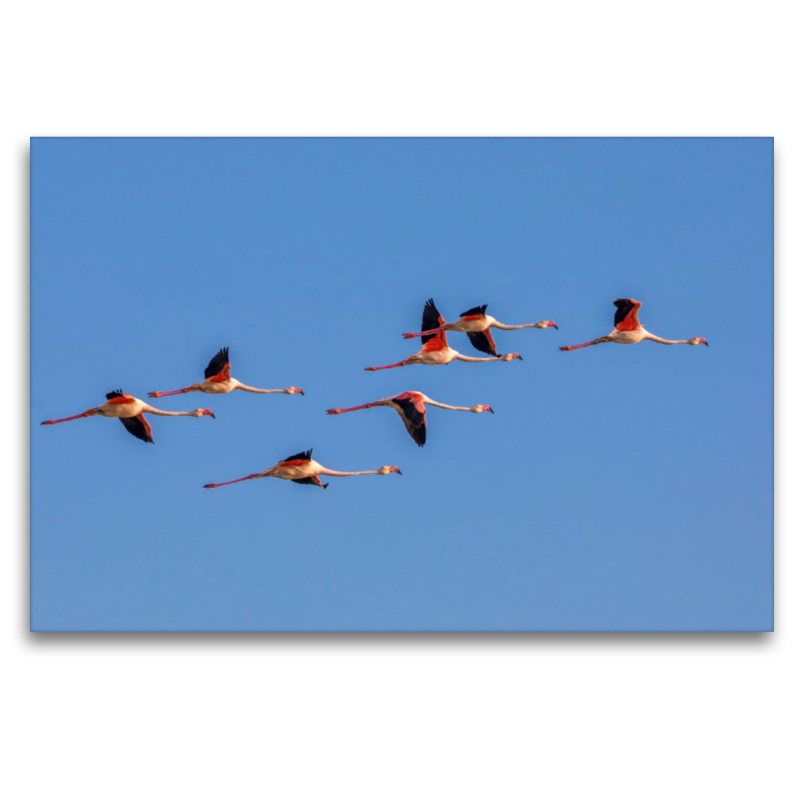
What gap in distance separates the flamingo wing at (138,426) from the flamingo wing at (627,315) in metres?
2.36

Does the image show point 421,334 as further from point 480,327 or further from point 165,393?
point 165,393

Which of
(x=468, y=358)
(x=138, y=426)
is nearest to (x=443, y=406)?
(x=468, y=358)

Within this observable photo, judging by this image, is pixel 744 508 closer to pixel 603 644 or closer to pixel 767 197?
pixel 603 644

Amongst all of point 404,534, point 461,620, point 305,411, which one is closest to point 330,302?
point 305,411

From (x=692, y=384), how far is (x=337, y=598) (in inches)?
79.9

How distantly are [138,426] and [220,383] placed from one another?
0.45 meters

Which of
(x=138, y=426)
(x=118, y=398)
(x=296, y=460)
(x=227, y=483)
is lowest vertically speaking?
(x=227, y=483)

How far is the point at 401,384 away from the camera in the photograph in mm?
4480

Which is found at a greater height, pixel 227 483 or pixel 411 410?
pixel 411 410

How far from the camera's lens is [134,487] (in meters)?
4.46

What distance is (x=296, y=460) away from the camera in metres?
4.44

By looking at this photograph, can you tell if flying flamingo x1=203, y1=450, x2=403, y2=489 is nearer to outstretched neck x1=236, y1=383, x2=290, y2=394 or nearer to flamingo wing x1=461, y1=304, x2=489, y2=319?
outstretched neck x1=236, y1=383, x2=290, y2=394

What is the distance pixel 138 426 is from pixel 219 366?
1.61ft

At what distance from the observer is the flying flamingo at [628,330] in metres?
4.46
